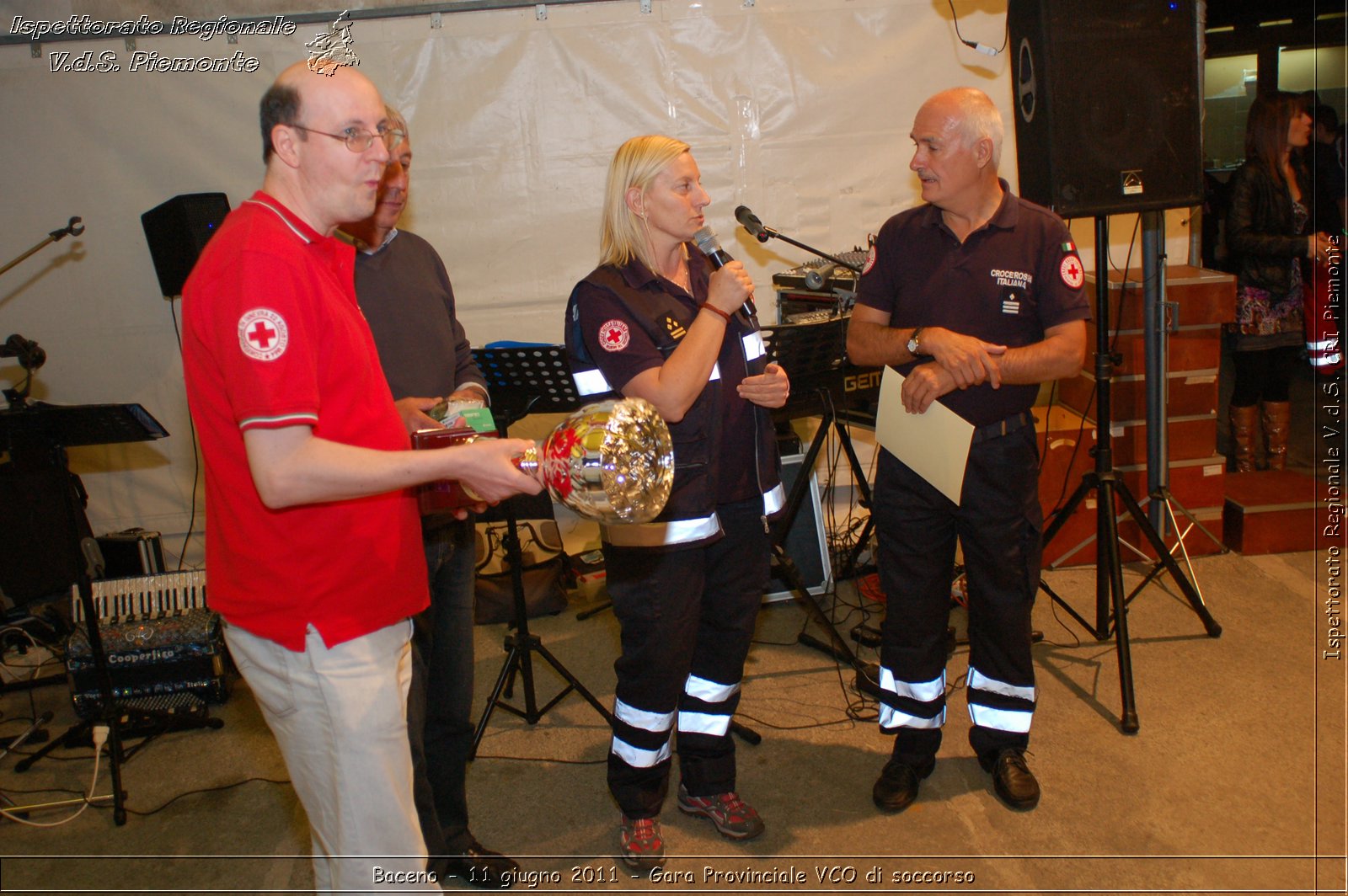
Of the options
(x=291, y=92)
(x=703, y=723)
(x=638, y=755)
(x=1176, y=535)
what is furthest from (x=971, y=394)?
(x=1176, y=535)

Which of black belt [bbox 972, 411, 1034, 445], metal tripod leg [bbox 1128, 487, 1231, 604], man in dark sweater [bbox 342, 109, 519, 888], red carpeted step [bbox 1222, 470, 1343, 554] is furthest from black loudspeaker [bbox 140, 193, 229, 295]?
red carpeted step [bbox 1222, 470, 1343, 554]

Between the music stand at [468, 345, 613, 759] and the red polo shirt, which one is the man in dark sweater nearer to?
the music stand at [468, 345, 613, 759]

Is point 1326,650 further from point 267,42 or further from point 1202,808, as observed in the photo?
point 267,42

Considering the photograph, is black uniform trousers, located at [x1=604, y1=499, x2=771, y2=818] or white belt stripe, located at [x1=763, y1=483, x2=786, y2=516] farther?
white belt stripe, located at [x1=763, y1=483, x2=786, y2=516]

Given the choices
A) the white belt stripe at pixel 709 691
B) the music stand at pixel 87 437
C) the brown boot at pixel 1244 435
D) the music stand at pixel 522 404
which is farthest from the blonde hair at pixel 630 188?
the brown boot at pixel 1244 435

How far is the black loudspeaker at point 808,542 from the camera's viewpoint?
171 inches

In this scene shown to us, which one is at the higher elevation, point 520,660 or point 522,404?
point 522,404

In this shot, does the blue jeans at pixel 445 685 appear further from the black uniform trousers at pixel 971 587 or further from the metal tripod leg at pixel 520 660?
the black uniform trousers at pixel 971 587

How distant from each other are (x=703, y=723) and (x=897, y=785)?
2.05 feet

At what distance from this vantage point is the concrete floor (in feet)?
8.48

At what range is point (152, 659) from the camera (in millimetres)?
3830

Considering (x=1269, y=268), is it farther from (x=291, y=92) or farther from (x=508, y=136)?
(x=291, y=92)

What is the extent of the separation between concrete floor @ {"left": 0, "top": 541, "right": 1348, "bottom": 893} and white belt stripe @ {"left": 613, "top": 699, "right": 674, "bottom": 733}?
1.42 feet

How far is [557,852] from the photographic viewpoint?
2799mm
